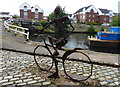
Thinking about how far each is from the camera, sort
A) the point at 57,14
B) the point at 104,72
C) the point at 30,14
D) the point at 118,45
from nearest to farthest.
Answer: the point at 57,14, the point at 104,72, the point at 118,45, the point at 30,14

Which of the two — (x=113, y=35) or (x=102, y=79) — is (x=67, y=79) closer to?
(x=102, y=79)

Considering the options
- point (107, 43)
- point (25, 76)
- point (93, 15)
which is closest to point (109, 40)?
point (107, 43)

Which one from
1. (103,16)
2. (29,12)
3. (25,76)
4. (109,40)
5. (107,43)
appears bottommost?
(107,43)

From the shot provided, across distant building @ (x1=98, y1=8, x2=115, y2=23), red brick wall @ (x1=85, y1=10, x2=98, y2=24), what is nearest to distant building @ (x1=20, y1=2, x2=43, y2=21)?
red brick wall @ (x1=85, y1=10, x2=98, y2=24)

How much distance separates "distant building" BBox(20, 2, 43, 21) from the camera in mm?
62812

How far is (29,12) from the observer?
2509 inches

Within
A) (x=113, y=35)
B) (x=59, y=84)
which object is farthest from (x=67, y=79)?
(x=113, y=35)

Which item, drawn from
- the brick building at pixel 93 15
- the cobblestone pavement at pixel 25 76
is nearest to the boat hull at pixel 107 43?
the cobblestone pavement at pixel 25 76

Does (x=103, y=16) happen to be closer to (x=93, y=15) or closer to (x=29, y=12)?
(x=93, y=15)

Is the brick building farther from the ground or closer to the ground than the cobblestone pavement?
farther from the ground

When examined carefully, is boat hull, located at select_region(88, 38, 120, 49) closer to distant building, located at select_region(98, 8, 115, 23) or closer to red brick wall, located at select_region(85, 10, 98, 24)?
red brick wall, located at select_region(85, 10, 98, 24)

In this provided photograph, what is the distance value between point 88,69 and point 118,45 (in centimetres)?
1931

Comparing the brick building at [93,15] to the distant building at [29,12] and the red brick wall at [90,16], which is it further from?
the distant building at [29,12]

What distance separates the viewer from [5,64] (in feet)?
17.6
